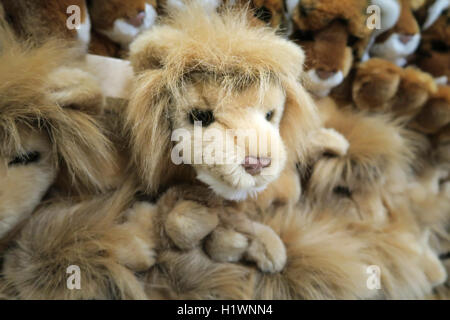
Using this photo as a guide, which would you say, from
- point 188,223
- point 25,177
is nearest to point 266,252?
point 188,223

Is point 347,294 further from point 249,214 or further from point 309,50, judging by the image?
point 309,50

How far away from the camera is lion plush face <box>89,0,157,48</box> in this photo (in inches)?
23.1

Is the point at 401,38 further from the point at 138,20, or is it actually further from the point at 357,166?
the point at 138,20

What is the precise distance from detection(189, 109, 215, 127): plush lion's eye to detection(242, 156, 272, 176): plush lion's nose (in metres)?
0.09

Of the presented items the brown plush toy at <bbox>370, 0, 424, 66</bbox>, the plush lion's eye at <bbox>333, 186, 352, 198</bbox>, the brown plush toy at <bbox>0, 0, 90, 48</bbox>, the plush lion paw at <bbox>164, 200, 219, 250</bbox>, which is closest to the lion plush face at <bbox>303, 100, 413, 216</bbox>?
the plush lion's eye at <bbox>333, 186, 352, 198</bbox>

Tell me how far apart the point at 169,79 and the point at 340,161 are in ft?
1.26

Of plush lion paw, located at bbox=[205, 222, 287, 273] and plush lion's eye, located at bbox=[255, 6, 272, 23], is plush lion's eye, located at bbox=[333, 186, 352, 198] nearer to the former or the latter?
plush lion paw, located at bbox=[205, 222, 287, 273]

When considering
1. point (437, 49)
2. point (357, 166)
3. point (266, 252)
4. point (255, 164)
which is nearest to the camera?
point (255, 164)

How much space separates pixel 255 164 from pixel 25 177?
0.33 meters

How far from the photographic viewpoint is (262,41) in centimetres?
52

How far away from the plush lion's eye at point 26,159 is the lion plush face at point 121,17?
245 millimetres

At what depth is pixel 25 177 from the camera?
507 millimetres

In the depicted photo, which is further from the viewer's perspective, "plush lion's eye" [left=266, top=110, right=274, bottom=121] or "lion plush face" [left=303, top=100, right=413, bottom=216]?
"lion plush face" [left=303, top=100, right=413, bottom=216]

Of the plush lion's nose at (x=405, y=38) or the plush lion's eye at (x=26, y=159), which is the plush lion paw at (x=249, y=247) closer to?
the plush lion's eye at (x=26, y=159)
